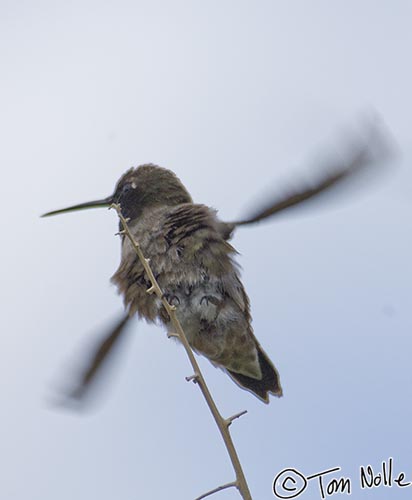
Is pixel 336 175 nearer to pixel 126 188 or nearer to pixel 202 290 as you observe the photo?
pixel 202 290

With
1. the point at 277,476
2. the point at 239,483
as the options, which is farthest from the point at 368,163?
the point at 239,483

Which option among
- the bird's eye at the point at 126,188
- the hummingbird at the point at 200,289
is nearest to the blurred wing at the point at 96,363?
the hummingbird at the point at 200,289

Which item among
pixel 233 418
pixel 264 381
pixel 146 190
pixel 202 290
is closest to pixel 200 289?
pixel 202 290

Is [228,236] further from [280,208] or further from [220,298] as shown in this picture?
[280,208]

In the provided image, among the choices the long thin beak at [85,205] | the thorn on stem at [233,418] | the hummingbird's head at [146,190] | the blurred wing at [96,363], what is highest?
the hummingbird's head at [146,190]

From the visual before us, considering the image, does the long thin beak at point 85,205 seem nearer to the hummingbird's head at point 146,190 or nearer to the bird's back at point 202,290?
the hummingbird's head at point 146,190
